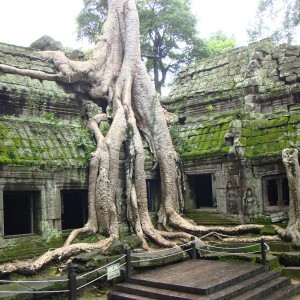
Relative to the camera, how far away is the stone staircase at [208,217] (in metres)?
10.8

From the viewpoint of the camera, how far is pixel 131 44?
12250 millimetres

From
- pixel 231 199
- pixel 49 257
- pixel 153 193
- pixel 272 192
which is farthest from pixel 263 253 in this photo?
pixel 49 257

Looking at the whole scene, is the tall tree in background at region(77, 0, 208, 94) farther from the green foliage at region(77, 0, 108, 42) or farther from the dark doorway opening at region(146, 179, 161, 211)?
the dark doorway opening at region(146, 179, 161, 211)

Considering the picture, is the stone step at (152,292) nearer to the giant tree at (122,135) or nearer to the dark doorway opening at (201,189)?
the giant tree at (122,135)

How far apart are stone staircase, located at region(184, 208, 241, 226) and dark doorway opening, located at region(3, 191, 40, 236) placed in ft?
15.0

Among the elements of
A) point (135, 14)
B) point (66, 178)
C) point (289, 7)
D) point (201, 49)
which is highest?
point (201, 49)

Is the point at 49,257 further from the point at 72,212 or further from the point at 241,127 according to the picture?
the point at 241,127

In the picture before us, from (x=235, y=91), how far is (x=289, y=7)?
5.60 m

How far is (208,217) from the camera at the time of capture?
11.2 m

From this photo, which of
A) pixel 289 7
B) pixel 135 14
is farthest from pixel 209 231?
pixel 289 7

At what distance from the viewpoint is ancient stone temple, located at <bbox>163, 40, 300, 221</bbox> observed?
1038 cm

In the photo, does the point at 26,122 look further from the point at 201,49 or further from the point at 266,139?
the point at 201,49

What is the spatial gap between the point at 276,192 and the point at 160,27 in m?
17.4

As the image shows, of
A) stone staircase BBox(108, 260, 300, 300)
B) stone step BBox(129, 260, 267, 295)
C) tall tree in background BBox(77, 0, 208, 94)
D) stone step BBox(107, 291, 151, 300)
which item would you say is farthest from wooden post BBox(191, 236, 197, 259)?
tall tree in background BBox(77, 0, 208, 94)
